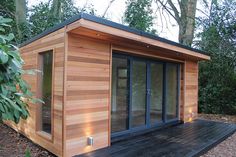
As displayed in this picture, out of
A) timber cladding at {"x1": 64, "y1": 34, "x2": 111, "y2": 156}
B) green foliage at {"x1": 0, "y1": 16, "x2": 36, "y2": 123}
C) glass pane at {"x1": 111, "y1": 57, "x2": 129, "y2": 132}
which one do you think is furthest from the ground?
green foliage at {"x1": 0, "y1": 16, "x2": 36, "y2": 123}

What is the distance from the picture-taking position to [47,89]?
447 cm

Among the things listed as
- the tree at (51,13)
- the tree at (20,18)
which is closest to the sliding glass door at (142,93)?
the tree at (51,13)

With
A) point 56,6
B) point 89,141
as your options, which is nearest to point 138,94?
point 89,141

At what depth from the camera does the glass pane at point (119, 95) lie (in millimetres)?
4816

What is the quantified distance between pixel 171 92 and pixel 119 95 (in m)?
2.41

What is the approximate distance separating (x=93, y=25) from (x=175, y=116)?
4.45 m

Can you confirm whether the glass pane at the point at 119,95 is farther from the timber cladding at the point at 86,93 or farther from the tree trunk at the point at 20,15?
the tree trunk at the point at 20,15

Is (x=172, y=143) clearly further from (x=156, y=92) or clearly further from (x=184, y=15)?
(x=184, y=15)

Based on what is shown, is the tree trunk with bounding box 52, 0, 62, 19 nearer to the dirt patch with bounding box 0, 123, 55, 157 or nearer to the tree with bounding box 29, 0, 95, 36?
the tree with bounding box 29, 0, 95, 36

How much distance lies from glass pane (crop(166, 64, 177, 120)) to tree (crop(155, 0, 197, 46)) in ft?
13.9

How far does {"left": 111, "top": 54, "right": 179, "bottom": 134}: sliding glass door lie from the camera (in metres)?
4.93

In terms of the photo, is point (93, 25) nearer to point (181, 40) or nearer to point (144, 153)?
point (144, 153)

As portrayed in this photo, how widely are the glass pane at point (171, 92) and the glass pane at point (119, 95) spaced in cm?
194

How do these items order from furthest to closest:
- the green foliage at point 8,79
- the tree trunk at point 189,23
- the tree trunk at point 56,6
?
the tree trunk at point 189,23
the tree trunk at point 56,6
the green foliage at point 8,79
